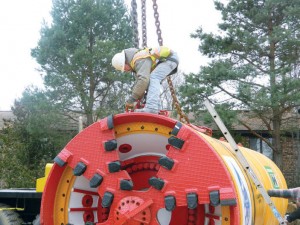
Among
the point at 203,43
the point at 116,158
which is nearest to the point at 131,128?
the point at 116,158

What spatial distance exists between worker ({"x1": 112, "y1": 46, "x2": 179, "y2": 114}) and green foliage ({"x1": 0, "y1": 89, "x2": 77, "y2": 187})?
15.2 metres

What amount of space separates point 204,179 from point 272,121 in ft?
58.3

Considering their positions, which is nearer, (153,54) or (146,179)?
(146,179)

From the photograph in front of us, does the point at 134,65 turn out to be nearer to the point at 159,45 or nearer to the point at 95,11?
the point at 159,45

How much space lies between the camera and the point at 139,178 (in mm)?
4820

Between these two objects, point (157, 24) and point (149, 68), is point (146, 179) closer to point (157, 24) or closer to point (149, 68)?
point (149, 68)

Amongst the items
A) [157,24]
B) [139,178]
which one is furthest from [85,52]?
[139,178]

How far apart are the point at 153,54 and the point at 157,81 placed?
1.16 feet

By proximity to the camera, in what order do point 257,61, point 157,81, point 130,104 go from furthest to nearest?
1. point 257,61
2. point 157,81
3. point 130,104

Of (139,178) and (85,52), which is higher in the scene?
(85,52)

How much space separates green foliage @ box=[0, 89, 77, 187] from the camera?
21411 mm

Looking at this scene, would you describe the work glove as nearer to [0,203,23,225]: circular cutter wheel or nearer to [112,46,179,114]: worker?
[112,46,179,114]: worker

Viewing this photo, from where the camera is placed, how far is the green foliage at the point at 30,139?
2141 cm

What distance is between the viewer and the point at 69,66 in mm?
22250
